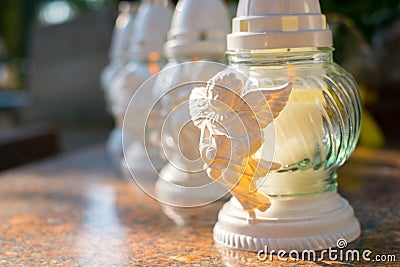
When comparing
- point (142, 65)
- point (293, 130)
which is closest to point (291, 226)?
point (293, 130)

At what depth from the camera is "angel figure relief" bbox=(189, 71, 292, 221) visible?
0.55 metres

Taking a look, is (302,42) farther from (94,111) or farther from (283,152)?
(94,111)

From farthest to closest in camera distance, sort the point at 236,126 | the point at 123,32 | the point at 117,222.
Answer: the point at 123,32 → the point at 117,222 → the point at 236,126

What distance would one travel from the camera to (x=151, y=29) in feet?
3.13

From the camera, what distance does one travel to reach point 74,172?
1118 mm

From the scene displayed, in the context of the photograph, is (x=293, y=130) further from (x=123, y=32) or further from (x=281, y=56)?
(x=123, y=32)

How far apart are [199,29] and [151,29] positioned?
170mm

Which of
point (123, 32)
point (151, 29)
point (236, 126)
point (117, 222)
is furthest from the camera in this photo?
point (123, 32)

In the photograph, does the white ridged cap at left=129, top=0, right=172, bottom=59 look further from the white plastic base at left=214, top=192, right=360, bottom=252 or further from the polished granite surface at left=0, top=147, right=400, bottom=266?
the white plastic base at left=214, top=192, right=360, bottom=252

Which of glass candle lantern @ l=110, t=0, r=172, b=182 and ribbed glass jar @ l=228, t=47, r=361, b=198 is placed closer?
ribbed glass jar @ l=228, t=47, r=361, b=198

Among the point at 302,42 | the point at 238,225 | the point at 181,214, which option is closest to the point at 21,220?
the point at 181,214

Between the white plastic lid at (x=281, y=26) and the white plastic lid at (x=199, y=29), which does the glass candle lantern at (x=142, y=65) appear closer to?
the white plastic lid at (x=199, y=29)

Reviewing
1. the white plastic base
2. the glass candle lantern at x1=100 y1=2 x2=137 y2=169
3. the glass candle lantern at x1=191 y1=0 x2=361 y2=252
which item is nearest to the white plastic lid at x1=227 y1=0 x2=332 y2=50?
the glass candle lantern at x1=191 y1=0 x2=361 y2=252

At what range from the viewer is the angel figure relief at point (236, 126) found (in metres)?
0.55
